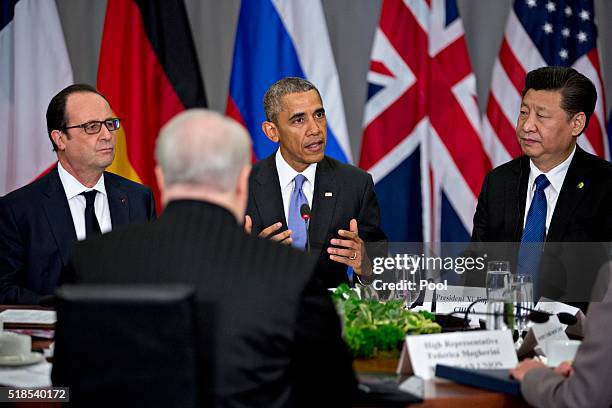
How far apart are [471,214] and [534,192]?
1.58 metres

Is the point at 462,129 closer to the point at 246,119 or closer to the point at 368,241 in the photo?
the point at 246,119

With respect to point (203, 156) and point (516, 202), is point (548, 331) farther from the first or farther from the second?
point (516, 202)

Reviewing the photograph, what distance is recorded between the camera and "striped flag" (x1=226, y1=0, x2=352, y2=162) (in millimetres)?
5438

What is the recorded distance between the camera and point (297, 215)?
4.12m

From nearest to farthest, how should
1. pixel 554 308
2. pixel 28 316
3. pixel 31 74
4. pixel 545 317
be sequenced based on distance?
pixel 545 317 < pixel 28 316 < pixel 554 308 < pixel 31 74

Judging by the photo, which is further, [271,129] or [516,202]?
[271,129]

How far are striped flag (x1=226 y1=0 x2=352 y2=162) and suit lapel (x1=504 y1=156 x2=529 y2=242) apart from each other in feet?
4.77

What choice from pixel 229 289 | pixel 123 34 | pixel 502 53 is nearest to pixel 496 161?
pixel 502 53

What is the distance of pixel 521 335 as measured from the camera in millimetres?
2793

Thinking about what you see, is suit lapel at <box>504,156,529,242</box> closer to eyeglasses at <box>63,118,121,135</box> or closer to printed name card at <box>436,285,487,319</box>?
printed name card at <box>436,285,487,319</box>

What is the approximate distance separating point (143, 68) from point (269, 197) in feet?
5.45

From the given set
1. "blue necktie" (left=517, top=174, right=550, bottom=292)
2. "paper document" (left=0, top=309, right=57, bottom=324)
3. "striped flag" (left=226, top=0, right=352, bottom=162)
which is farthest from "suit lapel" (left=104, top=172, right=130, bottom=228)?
"blue necktie" (left=517, top=174, right=550, bottom=292)

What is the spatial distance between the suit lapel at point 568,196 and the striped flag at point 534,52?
1.67 metres

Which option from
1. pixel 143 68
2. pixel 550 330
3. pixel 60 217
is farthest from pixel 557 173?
pixel 143 68
